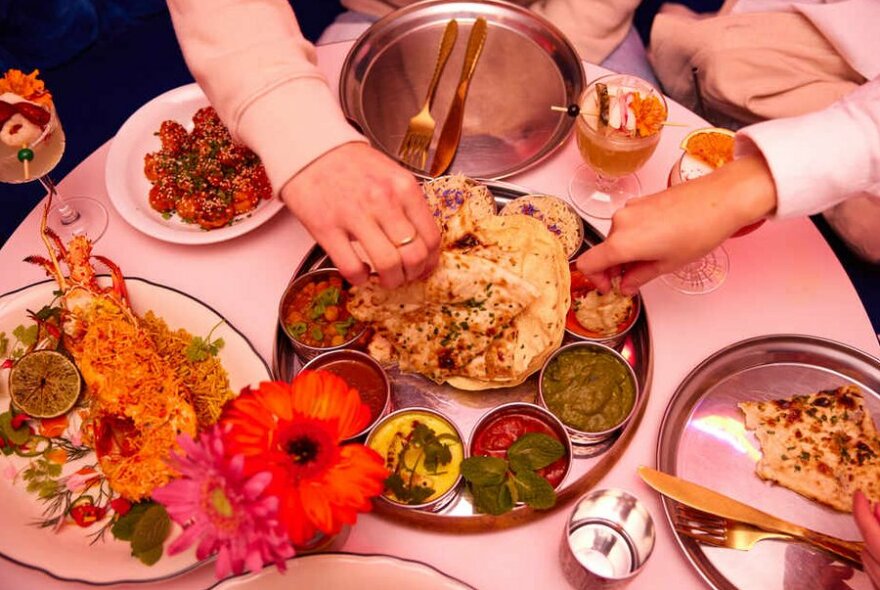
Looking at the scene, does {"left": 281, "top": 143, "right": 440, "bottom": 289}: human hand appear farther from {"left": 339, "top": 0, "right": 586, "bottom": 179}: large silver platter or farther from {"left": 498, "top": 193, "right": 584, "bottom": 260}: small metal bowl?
{"left": 339, "top": 0, "right": 586, "bottom": 179}: large silver platter

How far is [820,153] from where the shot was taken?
166cm

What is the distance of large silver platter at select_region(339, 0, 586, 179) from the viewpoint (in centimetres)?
254

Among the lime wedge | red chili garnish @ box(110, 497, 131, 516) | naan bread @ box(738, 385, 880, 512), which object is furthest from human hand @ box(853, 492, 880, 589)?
the lime wedge

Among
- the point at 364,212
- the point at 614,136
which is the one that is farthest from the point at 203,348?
the point at 614,136

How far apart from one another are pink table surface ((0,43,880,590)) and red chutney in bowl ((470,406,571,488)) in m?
0.21

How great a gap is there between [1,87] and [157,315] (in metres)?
0.89

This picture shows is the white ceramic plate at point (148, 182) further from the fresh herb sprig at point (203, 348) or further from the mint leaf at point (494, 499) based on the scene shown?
the mint leaf at point (494, 499)

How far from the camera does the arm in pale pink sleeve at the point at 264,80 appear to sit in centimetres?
170

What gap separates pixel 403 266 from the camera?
1669 millimetres

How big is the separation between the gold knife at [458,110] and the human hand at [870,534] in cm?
167

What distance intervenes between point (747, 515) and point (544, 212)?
1.12 metres

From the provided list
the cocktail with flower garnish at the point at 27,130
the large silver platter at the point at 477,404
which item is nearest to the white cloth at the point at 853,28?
the large silver platter at the point at 477,404

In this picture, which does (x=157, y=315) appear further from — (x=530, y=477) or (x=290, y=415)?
(x=530, y=477)

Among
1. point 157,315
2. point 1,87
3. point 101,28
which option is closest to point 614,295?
point 157,315
